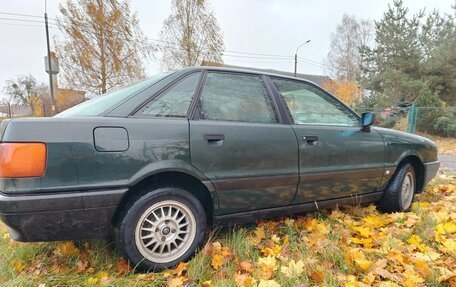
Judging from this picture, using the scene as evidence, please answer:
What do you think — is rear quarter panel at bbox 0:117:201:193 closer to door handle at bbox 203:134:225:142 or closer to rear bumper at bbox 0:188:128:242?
rear bumper at bbox 0:188:128:242

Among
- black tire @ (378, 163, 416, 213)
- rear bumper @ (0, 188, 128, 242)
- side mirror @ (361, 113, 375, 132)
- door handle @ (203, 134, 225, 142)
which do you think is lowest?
black tire @ (378, 163, 416, 213)

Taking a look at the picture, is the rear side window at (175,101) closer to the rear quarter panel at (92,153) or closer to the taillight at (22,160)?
the rear quarter panel at (92,153)

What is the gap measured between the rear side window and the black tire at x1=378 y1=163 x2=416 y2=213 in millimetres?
2452

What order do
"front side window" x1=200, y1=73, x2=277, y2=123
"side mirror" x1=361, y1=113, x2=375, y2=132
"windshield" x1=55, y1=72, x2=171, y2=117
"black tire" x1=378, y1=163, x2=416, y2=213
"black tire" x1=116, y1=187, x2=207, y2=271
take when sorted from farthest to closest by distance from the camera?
1. "black tire" x1=378, y1=163, x2=416, y2=213
2. "side mirror" x1=361, y1=113, x2=375, y2=132
3. "front side window" x1=200, y1=73, x2=277, y2=123
4. "windshield" x1=55, y1=72, x2=171, y2=117
5. "black tire" x1=116, y1=187, x2=207, y2=271

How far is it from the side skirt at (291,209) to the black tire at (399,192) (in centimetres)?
11

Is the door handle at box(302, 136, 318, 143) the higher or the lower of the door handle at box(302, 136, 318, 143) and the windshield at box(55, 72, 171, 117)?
the lower

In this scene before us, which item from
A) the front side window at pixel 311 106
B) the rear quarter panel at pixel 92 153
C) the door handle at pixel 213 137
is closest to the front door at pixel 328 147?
the front side window at pixel 311 106

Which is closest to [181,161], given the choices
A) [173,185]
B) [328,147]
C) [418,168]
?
[173,185]

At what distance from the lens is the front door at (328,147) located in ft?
8.95

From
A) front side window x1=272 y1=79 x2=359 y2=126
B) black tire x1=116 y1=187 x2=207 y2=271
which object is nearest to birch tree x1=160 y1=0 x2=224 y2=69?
front side window x1=272 y1=79 x2=359 y2=126

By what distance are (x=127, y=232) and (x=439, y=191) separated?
4.31m

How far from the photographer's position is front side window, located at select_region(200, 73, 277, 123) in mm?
2396

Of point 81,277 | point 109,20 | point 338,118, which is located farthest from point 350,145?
point 109,20

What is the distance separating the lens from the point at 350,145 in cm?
297
